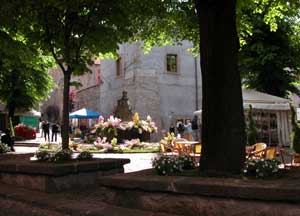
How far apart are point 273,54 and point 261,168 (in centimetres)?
1820

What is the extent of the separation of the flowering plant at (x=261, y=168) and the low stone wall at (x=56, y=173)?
321 cm

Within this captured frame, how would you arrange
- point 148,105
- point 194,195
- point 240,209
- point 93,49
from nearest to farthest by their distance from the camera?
point 240,209 < point 194,195 < point 93,49 < point 148,105

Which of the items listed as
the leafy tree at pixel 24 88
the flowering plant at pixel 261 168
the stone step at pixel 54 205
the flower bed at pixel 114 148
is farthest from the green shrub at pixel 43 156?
the leafy tree at pixel 24 88

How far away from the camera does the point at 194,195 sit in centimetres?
532

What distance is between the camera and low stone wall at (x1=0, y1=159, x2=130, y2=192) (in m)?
7.55

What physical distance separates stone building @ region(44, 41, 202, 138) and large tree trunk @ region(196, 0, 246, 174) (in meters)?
27.7

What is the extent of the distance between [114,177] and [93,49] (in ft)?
15.5

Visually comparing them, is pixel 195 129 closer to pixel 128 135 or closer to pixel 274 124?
pixel 128 135

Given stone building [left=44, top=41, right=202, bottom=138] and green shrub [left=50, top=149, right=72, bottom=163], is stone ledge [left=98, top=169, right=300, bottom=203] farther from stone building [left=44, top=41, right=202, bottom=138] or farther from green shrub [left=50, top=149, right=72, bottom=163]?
stone building [left=44, top=41, right=202, bottom=138]

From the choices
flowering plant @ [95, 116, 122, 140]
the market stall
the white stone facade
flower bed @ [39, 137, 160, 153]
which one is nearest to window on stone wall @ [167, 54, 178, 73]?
the white stone facade

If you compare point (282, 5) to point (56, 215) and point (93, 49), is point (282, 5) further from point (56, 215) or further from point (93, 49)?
point (56, 215)

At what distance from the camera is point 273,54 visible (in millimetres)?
22641

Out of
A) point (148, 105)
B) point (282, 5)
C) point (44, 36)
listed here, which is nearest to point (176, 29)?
point (282, 5)

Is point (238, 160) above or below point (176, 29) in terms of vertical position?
below
